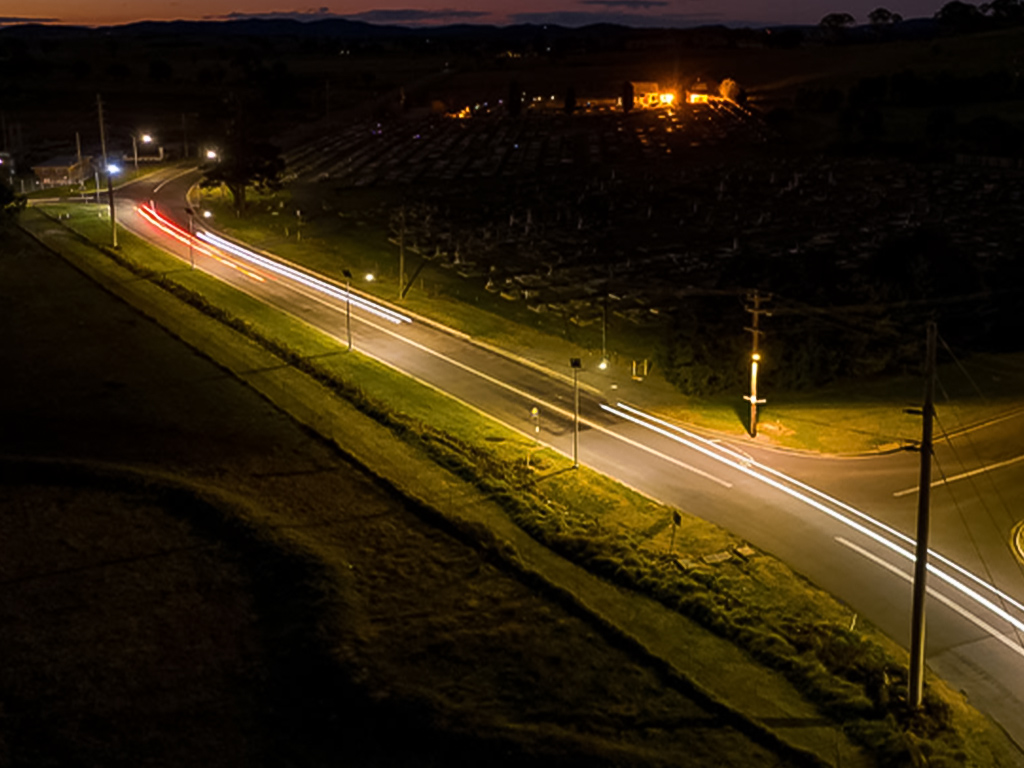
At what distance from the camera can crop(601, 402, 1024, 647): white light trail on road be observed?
2478cm

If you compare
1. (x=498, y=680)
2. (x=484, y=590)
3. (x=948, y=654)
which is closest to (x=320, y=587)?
(x=484, y=590)

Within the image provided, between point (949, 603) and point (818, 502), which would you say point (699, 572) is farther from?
point (818, 502)

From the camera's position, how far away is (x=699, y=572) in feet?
83.3

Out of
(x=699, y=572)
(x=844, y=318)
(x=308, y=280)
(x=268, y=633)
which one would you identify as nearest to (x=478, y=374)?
(x=844, y=318)

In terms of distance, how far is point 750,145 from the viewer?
5069 inches

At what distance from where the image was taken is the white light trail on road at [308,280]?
2036 inches

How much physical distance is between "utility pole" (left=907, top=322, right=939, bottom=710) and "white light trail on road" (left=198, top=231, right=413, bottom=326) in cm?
3403

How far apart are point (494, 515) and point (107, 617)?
1059 centimetres

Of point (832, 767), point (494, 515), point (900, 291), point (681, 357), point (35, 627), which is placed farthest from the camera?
point (900, 291)

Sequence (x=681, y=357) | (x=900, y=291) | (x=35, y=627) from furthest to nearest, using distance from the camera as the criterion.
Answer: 1. (x=900, y=291)
2. (x=681, y=357)
3. (x=35, y=627)

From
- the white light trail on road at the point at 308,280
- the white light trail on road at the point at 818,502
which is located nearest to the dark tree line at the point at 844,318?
the white light trail on road at the point at 818,502

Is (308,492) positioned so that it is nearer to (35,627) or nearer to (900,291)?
(35,627)

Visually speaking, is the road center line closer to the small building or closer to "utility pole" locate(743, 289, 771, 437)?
"utility pole" locate(743, 289, 771, 437)

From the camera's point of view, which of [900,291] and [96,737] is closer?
[96,737]
